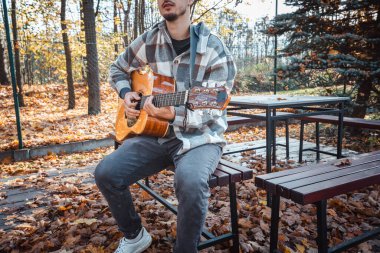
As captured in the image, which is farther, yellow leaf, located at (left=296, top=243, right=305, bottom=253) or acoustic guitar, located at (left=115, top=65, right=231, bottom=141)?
yellow leaf, located at (left=296, top=243, right=305, bottom=253)

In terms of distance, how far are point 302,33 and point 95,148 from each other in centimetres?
457

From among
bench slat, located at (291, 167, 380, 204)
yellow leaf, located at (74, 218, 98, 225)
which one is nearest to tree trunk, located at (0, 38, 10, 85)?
yellow leaf, located at (74, 218, 98, 225)

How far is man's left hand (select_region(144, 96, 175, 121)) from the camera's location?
2.04 m

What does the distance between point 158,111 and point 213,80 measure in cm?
46

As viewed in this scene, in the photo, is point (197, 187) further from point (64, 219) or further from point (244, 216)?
point (64, 219)

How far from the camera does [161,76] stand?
86.8 inches

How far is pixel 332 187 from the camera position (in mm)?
1745

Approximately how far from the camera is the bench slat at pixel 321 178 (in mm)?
1789

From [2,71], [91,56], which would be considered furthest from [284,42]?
[2,71]

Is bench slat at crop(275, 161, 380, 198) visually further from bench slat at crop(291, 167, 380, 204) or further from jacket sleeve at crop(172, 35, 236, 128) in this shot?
jacket sleeve at crop(172, 35, 236, 128)

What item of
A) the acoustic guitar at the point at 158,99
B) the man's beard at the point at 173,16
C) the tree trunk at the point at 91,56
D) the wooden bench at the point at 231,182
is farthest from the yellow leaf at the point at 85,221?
the tree trunk at the point at 91,56

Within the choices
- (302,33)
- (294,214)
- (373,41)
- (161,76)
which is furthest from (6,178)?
(373,41)

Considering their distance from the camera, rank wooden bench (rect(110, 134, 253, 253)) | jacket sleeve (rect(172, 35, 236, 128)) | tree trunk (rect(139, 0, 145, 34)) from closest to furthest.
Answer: wooden bench (rect(110, 134, 253, 253)) → jacket sleeve (rect(172, 35, 236, 128)) → tree trunk (rect(139, 0, 145, 34))

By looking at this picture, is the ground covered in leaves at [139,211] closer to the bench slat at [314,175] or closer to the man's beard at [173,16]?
the bench slat at [314,175]
